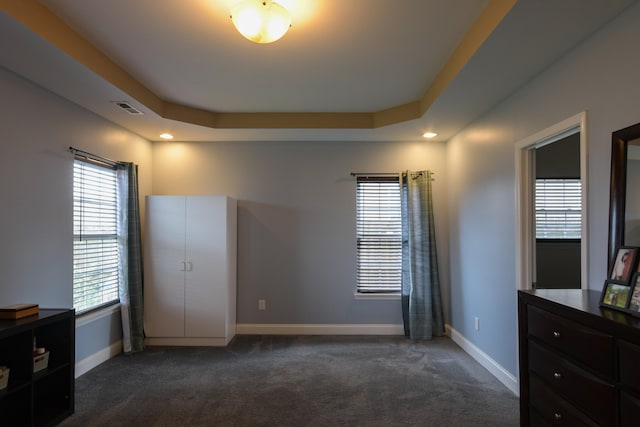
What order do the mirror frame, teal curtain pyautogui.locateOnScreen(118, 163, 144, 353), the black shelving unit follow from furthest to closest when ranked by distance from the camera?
teal curtain pyautogui.locateOnScreen(118, 163, 144, 353) < the black shelving unit < the mirror frame

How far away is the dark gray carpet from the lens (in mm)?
2670

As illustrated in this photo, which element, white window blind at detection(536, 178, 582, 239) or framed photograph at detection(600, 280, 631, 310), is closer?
framed photograph at detection(600, 280, 631, 310)

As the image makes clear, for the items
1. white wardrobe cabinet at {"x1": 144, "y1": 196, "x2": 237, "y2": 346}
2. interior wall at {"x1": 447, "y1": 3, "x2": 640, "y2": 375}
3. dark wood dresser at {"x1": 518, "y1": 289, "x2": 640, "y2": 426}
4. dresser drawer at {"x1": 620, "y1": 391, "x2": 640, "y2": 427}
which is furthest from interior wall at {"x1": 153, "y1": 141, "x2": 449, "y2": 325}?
dresser drawer at {"x1": 620, "y1": 391, "x2": 640, "y2": 427}

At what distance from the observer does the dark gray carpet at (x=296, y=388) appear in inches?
105

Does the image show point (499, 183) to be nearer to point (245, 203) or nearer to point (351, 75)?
point (351, 75)

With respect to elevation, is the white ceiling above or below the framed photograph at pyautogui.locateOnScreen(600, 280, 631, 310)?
above

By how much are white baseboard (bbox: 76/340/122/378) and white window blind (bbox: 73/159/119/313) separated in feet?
1.50

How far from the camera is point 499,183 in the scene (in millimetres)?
3324

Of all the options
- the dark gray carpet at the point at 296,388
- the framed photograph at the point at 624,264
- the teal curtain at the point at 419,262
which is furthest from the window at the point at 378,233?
the framed photograph at the point at 624,264

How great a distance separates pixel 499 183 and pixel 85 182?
3.79 metres

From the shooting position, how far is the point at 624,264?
166 cm

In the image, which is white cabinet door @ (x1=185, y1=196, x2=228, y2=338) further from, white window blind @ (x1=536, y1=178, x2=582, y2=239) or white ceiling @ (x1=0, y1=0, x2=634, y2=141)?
white window blind @ (x1=536, y1=178, x2=582, y2=239)

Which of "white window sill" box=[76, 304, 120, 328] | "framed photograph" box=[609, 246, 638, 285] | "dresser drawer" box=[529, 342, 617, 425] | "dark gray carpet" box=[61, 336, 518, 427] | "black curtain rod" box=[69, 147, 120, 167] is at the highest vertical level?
"black curtain rod" box=[69, 147, 120, 167]

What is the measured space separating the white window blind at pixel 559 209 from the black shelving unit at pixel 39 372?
183 inches
